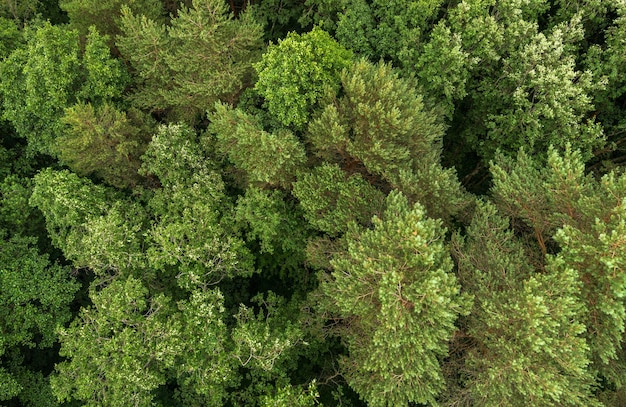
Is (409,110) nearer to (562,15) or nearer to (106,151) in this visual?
(562,15)

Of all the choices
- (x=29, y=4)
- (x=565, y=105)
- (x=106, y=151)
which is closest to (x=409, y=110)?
(x=565, y=105)

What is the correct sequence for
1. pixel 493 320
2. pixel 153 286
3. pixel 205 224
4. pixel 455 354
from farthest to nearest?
pixel 153 286, pixel 205 224, pixel 455 354, pixel 493 320

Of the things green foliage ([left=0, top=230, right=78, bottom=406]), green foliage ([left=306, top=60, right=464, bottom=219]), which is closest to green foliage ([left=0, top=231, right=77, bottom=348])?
green foliage ([left=0, top=230, right=78, bottom=406])

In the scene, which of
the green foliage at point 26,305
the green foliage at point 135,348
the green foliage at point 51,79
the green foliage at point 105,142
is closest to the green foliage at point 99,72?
the green foliage at point 51,79

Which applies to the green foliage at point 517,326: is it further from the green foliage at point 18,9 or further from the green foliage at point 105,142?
the green foliage at point 18,9

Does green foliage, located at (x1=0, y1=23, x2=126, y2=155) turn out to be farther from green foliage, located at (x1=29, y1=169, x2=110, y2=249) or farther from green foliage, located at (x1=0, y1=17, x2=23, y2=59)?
green foliage, located at (x1=29, y1=169, x2=110, y2=249)

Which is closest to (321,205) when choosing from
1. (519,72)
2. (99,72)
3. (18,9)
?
(519,72)
